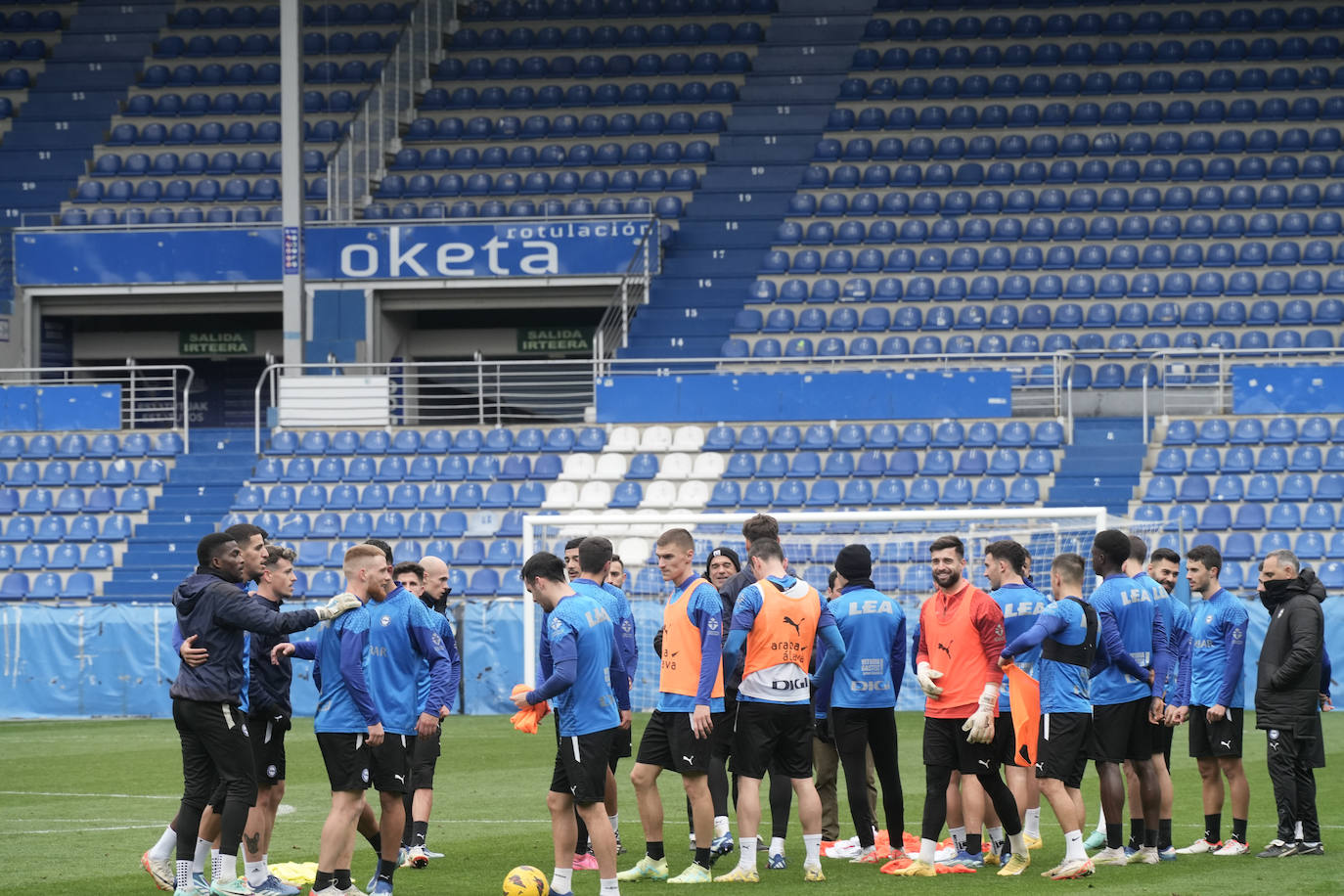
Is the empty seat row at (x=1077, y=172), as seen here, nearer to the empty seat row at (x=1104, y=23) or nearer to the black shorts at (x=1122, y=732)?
the empty seat row at (x=1104, y=23)

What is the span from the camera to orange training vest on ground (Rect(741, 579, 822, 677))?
396 inches

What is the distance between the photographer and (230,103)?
113 ft

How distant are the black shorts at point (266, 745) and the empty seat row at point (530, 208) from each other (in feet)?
69.9

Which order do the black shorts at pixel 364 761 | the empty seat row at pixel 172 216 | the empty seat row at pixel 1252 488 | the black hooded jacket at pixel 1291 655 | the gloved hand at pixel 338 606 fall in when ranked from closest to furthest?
the gloved hand at pixel 338 606 < the black shorts at pixel 364 761 < the black hooded jacket at pixel 1291 655 < the empty seat row at pixel 1252 488 < the empty seat row at pixel 172 216

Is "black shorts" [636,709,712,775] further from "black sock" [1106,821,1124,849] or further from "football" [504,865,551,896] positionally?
"black sock" [1106,821,1124,849]

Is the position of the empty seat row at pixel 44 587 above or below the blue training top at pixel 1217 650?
above

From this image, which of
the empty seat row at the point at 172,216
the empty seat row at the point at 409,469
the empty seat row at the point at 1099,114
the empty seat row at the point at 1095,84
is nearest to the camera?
the empty seat row at the point at 409,469

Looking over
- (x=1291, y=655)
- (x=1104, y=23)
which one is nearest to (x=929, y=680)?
(x=1291, y=655)

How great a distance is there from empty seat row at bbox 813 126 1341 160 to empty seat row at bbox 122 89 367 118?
1023 centimetres

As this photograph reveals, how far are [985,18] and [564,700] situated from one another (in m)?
27.5

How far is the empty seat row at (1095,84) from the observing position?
31.8 m

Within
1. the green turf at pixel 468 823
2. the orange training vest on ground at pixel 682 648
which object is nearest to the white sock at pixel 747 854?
the green turf at pixel 468 823

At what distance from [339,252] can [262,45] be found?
7.70 meters

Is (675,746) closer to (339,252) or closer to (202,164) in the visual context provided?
(339,252)
